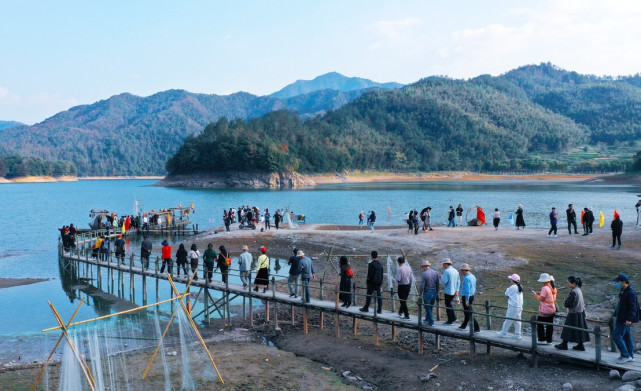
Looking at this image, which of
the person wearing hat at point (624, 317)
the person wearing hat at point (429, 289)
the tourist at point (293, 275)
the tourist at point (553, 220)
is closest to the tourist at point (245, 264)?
the tourist at point (293, 275)

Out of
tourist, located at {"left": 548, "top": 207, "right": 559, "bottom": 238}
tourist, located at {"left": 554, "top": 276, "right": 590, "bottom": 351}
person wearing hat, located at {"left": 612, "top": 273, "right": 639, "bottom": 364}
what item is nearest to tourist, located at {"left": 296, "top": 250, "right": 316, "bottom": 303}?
tourist, located at {"left": 554, "top": 276, "right": 590, "bottom": 351}

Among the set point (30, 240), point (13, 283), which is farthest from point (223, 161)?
point (13, 283)

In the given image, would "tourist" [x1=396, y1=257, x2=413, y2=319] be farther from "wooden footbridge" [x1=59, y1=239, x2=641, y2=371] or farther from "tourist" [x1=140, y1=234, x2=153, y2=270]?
"tourist" [x1=140, y1=234, x2=153, y2=270]

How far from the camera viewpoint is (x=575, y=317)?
12445 millimetres

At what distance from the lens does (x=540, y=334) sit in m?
13.2

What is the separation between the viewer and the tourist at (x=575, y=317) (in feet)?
40.3

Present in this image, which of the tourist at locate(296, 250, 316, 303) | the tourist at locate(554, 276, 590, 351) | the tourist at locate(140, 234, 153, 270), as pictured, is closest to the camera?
the tourist at locate(554, 276, 590, 351)

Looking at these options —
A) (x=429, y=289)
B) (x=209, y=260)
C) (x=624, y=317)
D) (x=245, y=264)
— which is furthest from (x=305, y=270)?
(x=624, y=317)

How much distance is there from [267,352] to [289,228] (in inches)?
1161

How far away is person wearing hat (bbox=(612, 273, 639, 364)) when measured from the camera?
37.6 ft

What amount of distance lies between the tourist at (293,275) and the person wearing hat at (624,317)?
10.1 meters

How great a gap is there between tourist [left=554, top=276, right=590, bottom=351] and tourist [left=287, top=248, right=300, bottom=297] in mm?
9004

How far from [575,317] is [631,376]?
1681 mm

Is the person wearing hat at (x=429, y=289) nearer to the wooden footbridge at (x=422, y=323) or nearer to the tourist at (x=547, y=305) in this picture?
the wooden footbridge at (x=422, y=323)
